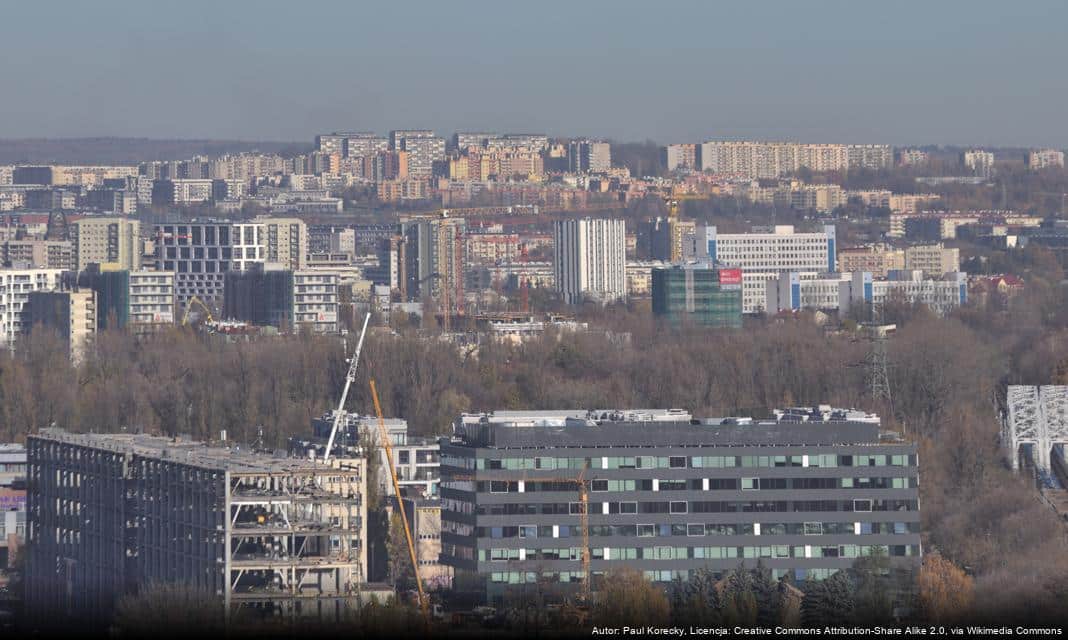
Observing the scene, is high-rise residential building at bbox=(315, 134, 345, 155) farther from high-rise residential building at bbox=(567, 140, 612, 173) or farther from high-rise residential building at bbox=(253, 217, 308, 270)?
high-rise residential building at bbox=(253, 217, 308, 270)

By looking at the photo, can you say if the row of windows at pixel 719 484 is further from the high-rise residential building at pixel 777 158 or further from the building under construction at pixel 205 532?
the high-rise residential building at pixel 777 158

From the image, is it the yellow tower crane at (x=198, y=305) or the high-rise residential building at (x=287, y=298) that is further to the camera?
the high-rise residential building at (x=287, y=298)

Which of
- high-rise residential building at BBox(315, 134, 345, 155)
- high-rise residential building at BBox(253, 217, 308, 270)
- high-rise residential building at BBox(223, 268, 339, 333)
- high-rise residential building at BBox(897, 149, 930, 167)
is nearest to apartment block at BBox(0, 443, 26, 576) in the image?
high-rise residential building at BBox(223, 268, 339, 333)

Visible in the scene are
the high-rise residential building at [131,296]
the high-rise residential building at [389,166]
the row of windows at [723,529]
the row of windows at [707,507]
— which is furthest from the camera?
the high-rise residential building at [389,166]

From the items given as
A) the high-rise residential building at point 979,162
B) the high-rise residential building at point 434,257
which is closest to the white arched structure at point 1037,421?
the high-rise residential building at point 434,257

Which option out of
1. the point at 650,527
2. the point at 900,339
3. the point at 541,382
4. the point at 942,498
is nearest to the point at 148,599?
the point at 650,527

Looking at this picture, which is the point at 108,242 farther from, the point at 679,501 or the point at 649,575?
the point at 649,575

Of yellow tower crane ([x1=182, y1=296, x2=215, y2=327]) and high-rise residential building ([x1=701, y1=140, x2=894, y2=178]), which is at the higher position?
high-rise residential building ([x1=701, y1=140, x2=894, y2=178])
